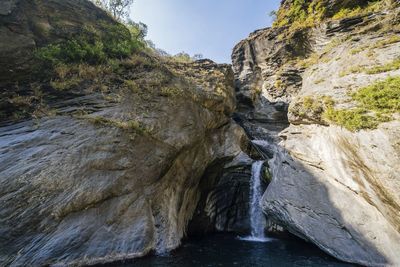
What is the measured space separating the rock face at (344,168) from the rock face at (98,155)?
549 cm

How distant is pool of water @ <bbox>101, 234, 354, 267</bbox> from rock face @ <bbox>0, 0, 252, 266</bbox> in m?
0.86

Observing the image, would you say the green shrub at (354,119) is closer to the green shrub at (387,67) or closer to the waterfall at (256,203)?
the green shrub at (387,67)

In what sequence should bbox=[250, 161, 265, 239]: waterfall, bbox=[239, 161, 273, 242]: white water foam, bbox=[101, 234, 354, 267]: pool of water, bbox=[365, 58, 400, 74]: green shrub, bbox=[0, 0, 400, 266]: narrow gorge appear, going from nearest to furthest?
bbox=[0, 0, 400, 266]: narrow gorge → bbox=[101, 234, 354, 267]: pool of water → bbox=[365, 58, 400, 74]: green shrub → bbox=[239, 161, 273, 242]: white water foam → bbox=[250, 161, 265, 239]: waterfall

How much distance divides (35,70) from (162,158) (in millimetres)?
8838

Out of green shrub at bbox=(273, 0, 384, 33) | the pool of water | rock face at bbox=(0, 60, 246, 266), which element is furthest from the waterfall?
green shrub at bbox=(273, 0, 384, 33)

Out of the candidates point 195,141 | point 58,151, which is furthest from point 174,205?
point 58,151

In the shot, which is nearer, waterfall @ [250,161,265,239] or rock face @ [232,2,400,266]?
rock face @ [232,2,400,266]

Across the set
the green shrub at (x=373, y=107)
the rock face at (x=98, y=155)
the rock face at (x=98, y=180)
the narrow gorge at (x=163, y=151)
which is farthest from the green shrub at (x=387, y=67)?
the rock face at (x=98, y=180)

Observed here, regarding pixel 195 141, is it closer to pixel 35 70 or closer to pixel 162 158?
pixel 162 158

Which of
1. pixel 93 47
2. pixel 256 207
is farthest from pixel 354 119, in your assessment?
pixel 93 47

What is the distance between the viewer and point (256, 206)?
64.5ft

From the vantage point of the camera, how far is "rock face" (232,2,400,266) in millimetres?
11641

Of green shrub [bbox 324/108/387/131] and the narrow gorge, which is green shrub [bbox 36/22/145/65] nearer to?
the narrow gorge

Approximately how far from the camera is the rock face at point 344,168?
11.6 metres
